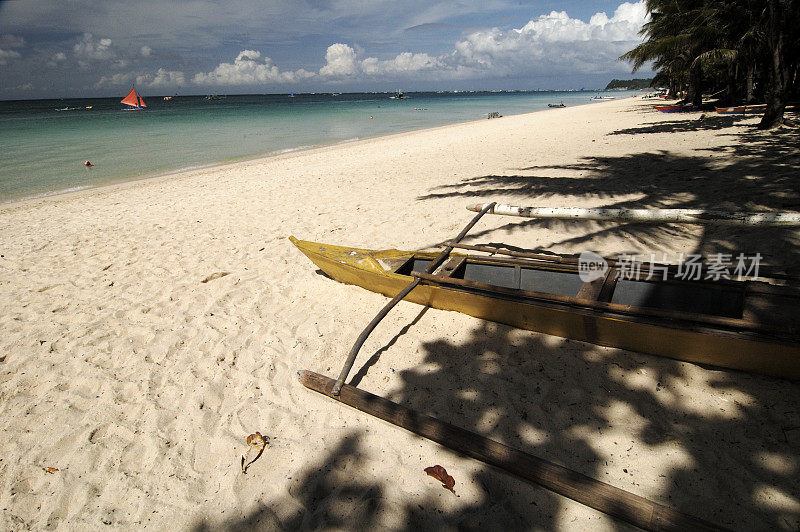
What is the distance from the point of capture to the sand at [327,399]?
2.21 m

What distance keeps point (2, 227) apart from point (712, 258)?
13182 mm

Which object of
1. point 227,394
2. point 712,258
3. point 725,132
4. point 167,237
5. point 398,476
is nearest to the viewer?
point 398,476

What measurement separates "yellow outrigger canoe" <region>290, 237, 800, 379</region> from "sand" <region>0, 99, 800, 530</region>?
19 centimetres

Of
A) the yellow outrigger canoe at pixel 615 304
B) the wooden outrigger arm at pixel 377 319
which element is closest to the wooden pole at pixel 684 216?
the yellow outrigger canoe at pixel 615 304

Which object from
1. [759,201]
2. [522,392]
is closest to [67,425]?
[522,392]

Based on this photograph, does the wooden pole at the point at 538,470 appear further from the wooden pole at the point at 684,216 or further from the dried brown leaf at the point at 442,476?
the wooden pole at the point at 684,216

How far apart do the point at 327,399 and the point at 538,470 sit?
168 centimetres

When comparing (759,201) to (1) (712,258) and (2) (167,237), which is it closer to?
(1) (712,258)

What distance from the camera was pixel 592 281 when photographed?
3521 mm

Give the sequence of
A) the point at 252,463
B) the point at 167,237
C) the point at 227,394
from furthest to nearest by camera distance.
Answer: the point at 167,237
the point at 227,394
the point at 252,463

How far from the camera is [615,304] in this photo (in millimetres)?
2879

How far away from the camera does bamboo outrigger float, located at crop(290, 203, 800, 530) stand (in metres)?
2.07

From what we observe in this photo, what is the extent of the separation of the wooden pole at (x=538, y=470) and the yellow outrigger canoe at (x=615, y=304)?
133cm

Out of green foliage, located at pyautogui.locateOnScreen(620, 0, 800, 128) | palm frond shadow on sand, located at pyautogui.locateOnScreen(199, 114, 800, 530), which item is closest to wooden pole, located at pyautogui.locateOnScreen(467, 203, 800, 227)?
palm frond shadow on sand, located at pyautogui.locateOnScreen(199, 114, 800, 530)
